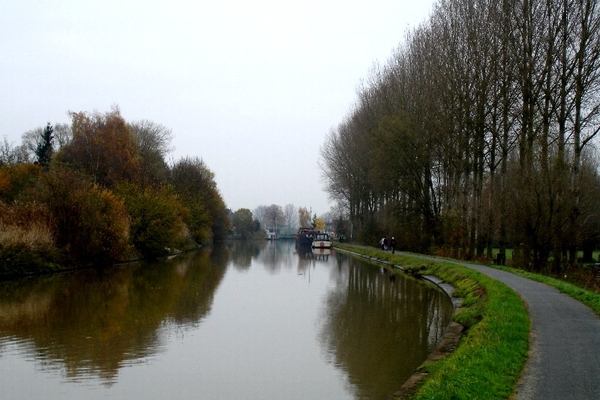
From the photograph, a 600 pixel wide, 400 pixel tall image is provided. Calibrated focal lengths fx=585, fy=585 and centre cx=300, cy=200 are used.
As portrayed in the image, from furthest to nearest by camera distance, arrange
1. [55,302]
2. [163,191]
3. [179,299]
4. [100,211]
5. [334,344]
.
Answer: [163,191], [100,211], [179,299], [55,302], [334,344]

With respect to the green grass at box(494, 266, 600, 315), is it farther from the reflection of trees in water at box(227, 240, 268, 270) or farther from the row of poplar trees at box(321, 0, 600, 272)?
the reflection of trees in water at box(227, 240, 268, 270)

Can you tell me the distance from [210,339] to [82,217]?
20.0 metres

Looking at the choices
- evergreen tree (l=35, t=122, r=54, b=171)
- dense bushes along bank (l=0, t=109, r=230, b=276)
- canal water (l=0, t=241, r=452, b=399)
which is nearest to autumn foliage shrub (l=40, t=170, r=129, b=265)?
dense bushes along bank (l=0, t=109, r=230, b=276)

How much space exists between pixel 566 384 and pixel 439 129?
2753cm

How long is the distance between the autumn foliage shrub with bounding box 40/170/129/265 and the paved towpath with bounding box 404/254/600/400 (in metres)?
23.4

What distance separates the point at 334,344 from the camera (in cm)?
Result: 1284

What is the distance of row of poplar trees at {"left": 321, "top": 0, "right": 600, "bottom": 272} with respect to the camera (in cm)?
2453

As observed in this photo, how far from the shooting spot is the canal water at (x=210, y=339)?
9.41m

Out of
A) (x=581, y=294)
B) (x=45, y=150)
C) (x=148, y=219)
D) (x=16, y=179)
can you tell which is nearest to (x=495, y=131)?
(x=581, y=294)

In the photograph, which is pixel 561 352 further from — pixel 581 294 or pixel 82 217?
pixel 82 217

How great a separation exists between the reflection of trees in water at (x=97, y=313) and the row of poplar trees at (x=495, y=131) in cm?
1436

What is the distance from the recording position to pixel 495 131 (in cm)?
2939

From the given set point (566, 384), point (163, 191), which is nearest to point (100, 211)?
point (163, 191)

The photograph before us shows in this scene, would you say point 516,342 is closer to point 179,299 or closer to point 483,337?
point 483,337
